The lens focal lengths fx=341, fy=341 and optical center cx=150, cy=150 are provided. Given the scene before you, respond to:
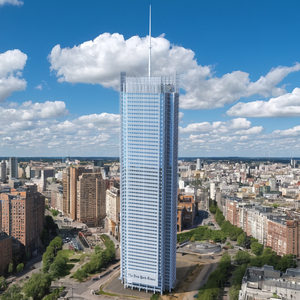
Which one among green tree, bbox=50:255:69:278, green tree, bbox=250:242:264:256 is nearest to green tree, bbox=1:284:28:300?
green tree, bbox=50:255:69:278

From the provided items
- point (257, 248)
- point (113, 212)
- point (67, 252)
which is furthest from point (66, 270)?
point (257, 248)

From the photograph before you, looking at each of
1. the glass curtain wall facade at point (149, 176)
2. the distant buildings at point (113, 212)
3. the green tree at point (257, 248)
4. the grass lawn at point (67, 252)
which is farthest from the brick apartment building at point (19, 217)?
the green tree at point (257, 248)

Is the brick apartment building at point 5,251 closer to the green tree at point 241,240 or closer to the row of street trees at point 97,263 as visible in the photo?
the row of street trees at point 97,263

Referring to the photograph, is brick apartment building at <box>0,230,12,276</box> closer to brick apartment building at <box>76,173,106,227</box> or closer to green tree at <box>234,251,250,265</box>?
brick apartment building at <box>76,173,106,227</box>

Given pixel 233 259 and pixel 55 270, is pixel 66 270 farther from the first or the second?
pixel 233 259

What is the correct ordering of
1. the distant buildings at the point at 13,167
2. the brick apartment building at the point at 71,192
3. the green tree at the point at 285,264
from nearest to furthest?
the green tree at the point at 285,264 → the brick apartment building at the point at 71,192 → the distant buildings at the point at 13,167

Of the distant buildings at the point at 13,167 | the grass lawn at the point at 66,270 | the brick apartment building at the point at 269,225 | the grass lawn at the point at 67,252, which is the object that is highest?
the distant buildings at the point at 13,167

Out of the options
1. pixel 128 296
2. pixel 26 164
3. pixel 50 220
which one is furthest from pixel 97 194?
pixel 26 164
